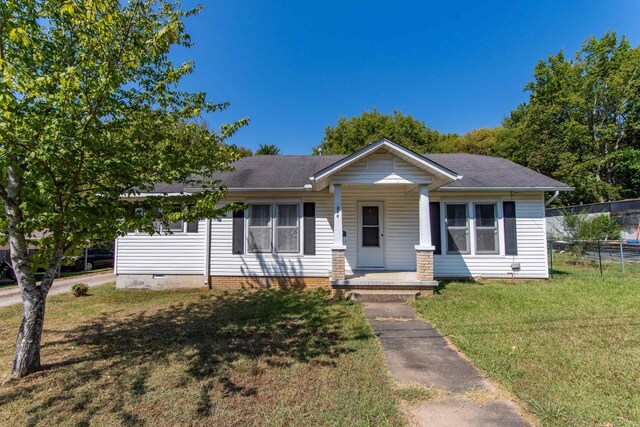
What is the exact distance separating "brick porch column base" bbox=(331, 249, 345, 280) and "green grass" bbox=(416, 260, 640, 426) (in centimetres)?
185

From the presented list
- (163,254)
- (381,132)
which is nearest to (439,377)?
(163,254)

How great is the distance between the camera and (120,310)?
6.65m

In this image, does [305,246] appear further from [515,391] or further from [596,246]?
[596,246]

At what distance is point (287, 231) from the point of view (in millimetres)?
8609

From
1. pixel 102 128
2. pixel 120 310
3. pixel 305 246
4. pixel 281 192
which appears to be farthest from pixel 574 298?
pixel 120 310

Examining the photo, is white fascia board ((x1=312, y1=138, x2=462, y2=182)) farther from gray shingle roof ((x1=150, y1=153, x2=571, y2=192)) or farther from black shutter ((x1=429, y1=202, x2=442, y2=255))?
black shutter ((x1=429, y1=202, x2=442, y2=255))

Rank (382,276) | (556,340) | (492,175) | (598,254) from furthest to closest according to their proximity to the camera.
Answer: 1. (598,254)
2. (492,175)
3. (382,276)
4. (556,340)

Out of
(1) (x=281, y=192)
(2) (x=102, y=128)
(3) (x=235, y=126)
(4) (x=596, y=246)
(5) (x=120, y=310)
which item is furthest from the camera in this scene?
(4) (x=596, y=246)

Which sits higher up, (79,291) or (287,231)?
A: (287,231)

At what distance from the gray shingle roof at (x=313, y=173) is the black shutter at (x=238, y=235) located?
0.89 meters

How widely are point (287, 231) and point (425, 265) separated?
3807 millimetres

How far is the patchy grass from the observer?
2781 millimetres

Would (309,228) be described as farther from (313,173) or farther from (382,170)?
(382,170)

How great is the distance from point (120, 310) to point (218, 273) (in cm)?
251
